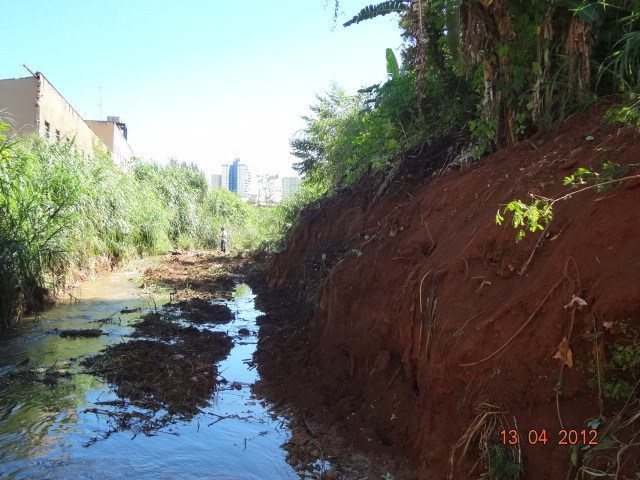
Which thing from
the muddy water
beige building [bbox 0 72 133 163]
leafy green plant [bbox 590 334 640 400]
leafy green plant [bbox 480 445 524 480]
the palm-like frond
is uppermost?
beige building [bbox 0 72 133 163]

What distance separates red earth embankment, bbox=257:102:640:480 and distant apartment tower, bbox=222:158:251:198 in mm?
95347

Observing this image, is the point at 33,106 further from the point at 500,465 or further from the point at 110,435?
the point at 500,465

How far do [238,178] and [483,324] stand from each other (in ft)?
331

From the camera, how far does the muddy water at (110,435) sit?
15.1 feet

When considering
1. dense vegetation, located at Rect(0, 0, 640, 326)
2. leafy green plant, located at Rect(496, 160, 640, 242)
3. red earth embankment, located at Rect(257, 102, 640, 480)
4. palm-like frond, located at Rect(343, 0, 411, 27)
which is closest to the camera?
red earth embankment, located at Rect(257, 102, 640, 480)

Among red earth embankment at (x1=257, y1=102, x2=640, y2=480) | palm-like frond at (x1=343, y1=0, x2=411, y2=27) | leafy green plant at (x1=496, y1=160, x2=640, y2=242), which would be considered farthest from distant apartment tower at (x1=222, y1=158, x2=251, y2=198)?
leafy green plant at (x1=496, y1=160, x2=640, y2=242)

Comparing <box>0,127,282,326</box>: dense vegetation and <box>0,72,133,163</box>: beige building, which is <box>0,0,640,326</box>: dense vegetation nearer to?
<box>0,127,282,326</box>: dense vegetation

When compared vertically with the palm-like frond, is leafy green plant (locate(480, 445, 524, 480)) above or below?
below

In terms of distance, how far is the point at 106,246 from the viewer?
16109 millimetres

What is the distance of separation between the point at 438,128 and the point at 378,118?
2.18 meters

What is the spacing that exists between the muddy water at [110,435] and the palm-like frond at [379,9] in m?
6.41

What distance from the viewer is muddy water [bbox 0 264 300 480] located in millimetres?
4602

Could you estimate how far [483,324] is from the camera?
4.01 metres

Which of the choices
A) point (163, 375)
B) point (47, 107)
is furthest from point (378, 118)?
point (47, 107)
